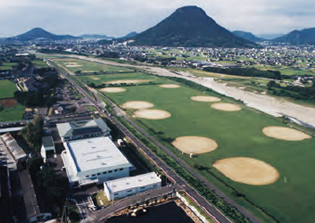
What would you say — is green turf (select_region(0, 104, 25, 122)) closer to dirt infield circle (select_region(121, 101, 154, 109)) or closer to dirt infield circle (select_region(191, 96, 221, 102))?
dirt infield circle (select_region(121, 101, 154, 109))

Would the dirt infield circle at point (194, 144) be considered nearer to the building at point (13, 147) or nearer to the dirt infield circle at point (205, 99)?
the building at point (13, 147)

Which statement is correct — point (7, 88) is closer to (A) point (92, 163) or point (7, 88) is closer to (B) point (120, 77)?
(B) point (120, 77)

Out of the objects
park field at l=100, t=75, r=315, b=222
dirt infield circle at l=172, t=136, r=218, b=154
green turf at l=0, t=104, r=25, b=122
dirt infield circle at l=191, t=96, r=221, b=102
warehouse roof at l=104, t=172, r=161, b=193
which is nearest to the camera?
park field at l=100, t=75, r=315, b=222

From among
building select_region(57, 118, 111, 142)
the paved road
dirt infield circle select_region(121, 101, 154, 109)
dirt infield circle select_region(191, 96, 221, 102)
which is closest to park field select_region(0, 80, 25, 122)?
building select_region(57, 118, 111, 142)

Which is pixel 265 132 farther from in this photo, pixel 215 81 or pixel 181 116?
pixel 215 81

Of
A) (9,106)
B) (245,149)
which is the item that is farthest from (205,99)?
(9,106)

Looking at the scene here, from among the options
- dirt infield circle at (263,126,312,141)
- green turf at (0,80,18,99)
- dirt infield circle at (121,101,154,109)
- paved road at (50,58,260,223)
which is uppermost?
green turf at (0,80,18,99)

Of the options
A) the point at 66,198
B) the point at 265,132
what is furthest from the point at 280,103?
the point at 66,198
